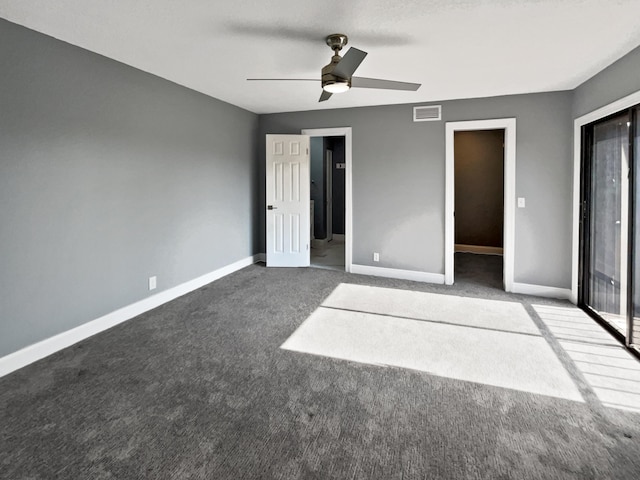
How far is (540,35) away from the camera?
8.73 ft

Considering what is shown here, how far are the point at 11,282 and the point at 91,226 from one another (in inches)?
28.9

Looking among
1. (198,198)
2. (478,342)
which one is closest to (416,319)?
(478,342)

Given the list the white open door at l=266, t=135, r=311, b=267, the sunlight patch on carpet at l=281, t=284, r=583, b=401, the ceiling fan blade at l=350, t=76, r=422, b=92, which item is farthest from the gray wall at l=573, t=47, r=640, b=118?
the white open door at l=266, t=135, r=311, b=267

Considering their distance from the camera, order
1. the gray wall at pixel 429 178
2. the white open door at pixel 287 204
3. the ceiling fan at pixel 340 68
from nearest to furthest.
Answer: the ceiling fan at pixel 340 68 → the gray wall at pixel 429 178 → the white open door at pixel 287 204

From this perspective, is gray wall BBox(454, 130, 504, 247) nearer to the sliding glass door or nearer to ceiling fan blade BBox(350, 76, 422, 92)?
the sliding glass door

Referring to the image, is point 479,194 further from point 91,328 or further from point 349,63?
point 91,328

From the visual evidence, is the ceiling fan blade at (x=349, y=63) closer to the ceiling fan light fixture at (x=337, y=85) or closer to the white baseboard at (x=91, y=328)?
the ceiling fan light fixture at (x=337, y=85)

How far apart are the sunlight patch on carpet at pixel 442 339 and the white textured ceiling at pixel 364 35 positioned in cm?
236

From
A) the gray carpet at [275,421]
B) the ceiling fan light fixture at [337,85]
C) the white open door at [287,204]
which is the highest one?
the ceiling fan light fixture at [337,85]

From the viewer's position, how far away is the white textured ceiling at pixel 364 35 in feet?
7.45

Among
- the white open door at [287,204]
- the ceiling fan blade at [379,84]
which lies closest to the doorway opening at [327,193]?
the white open door at [287,204]

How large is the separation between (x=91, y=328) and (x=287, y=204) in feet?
10.3

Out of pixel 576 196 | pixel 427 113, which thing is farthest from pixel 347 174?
pixel 576 196

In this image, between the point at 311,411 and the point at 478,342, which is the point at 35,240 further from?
the point at 478,342
